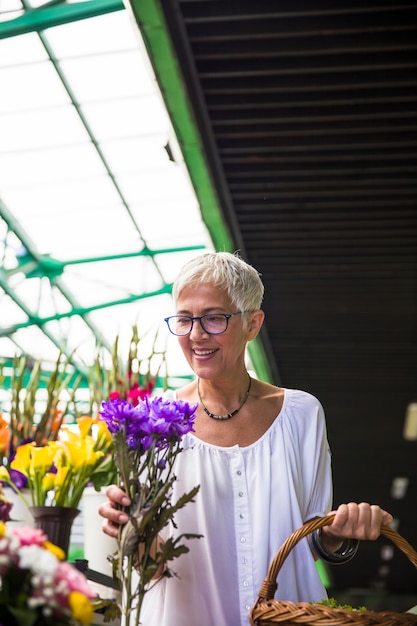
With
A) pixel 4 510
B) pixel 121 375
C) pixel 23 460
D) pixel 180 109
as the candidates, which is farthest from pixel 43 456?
pixel 180 109

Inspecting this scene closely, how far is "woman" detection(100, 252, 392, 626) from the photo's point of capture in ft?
6.03

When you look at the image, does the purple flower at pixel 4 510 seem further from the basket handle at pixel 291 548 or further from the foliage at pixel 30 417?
the foliage at pixel 30 417

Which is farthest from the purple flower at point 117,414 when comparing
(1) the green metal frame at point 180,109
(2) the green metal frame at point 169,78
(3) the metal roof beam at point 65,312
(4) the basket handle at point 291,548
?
(3) the metal roof beam at point 65,312

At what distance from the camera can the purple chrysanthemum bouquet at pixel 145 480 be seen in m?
1.38

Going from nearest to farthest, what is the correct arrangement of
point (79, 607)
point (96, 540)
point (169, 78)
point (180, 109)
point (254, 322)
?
1. point (79, 607)
2. point (254, 322)
3. point (96, 540)
4. point (169, 78)
5. point (180, 109)

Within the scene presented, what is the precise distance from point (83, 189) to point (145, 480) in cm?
917

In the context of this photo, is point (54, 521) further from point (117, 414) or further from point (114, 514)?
point (117, 414)

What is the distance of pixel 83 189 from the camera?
1034cm

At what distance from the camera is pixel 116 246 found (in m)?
11.5

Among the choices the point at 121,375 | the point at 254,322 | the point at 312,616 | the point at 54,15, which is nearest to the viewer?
the point at 312,616

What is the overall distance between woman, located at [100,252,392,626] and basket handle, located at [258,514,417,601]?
137 mm

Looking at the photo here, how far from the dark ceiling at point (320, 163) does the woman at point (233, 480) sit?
6.39ft

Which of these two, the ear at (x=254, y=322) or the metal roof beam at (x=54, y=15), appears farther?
the metal roof beam at (x=54, y=15)

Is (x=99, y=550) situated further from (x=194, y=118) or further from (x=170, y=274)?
(x=170, y=274)
